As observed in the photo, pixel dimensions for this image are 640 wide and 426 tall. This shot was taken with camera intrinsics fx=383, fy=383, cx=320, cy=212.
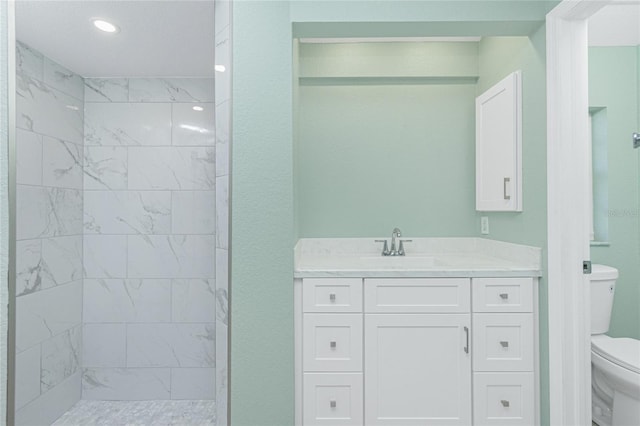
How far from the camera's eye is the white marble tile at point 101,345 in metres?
2.83

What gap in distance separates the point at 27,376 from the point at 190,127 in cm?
190

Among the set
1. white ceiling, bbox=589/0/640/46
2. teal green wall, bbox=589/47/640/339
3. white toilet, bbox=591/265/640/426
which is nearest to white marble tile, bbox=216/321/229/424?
white toilet, bbox=591/265/640/426

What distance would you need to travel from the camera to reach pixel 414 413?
6.18 ft

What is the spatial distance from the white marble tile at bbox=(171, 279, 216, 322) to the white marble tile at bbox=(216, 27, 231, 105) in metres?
1.53

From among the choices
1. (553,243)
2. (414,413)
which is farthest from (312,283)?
(553,243)

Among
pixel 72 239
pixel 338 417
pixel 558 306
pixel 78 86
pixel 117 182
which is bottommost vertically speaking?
pixel 338 417

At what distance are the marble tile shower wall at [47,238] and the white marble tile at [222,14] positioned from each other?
1339 mm

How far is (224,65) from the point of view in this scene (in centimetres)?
184

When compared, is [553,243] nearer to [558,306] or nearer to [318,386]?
[558,306]

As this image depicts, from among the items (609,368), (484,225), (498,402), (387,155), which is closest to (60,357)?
(387,155)

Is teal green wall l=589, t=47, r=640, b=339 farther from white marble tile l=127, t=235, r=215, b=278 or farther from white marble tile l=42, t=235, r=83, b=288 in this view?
white marble tile l=42, t=235, r=83, b=288

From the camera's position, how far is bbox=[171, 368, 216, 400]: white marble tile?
284 centimetres

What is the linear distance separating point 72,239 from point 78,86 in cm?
111

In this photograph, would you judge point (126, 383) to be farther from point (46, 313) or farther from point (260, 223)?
point (260, 223)
